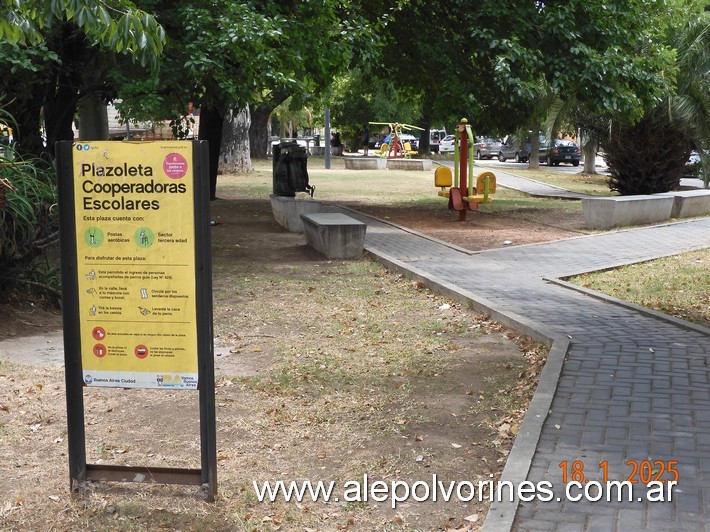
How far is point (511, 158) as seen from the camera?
56031mm

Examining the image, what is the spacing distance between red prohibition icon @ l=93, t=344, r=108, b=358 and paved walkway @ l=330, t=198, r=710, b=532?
2.07 metres

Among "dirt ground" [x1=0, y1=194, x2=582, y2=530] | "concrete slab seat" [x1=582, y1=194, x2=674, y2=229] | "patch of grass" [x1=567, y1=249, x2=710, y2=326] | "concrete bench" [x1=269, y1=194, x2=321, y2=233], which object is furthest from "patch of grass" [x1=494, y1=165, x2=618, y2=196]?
"dirt ground" [x1=0, y1=194, x2=582, y2=530]

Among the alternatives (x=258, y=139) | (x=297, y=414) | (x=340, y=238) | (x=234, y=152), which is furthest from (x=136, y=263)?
(x=258, y=139)

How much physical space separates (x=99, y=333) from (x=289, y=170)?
13651 millimetres

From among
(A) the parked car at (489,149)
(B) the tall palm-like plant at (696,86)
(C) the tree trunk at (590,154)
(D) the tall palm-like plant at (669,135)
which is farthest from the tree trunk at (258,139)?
(B) the tall palm-like plant at (696,86)

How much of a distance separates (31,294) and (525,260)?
22.1ft

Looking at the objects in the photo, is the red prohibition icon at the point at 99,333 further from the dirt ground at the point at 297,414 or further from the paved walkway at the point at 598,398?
the paved walkway at the point at 598,398

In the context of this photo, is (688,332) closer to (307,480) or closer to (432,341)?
(432,341)

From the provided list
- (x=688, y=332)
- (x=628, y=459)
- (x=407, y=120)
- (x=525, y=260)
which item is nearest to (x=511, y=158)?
(x=407, y=120)

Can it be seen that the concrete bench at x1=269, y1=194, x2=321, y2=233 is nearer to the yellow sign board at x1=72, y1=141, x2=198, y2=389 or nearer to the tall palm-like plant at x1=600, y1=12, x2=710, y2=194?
the tall palm-like plant at x1=600, y1=12, x2=710, y2=194

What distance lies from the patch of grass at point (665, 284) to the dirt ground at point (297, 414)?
1.99m

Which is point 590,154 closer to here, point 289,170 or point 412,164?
point 412,164

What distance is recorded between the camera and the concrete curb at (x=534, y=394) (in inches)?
178

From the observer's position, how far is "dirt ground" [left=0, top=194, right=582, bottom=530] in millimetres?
4758
